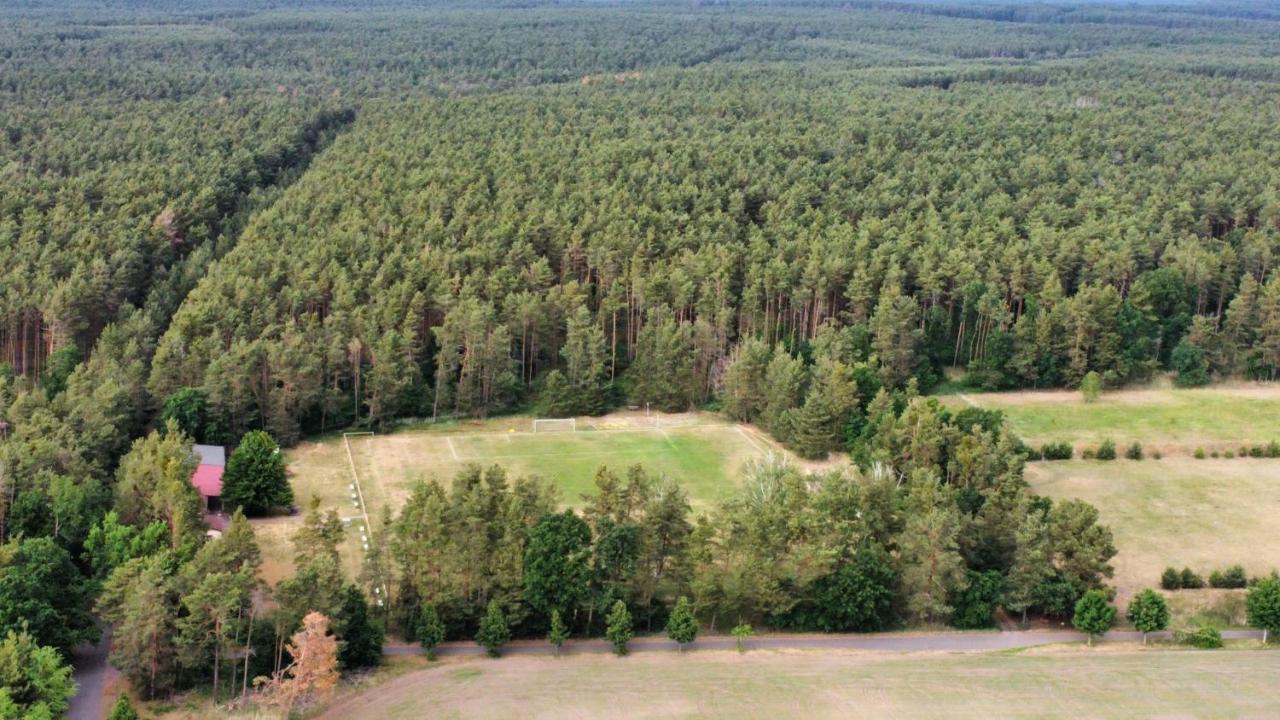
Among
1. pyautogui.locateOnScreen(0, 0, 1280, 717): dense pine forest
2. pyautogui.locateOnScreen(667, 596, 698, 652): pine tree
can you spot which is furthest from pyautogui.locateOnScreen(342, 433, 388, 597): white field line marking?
pyautogui.locateOnScreen(667, 596, 698, 652): pine tree

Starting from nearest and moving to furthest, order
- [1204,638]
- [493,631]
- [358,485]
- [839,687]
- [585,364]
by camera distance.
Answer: [839,687]
[493,631]
[1204,638]
[358,485]
[585,364]

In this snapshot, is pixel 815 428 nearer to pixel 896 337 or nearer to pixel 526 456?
pixel 896 337

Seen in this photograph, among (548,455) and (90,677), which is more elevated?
(90,677)

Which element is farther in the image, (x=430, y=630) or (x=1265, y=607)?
(x=1265, y=607)

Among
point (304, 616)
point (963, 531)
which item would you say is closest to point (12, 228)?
point (304, 616)

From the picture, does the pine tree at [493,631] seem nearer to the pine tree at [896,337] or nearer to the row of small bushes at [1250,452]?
the pine tree at [896,337]

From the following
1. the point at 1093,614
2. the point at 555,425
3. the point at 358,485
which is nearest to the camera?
the point at 1093,614

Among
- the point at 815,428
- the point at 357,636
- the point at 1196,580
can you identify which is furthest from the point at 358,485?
the point at 1196,580

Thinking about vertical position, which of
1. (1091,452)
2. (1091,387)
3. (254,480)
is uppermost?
(254,480)
